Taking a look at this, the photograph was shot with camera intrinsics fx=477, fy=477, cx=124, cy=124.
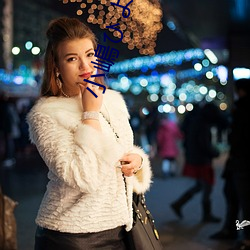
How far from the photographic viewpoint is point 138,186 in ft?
6.24

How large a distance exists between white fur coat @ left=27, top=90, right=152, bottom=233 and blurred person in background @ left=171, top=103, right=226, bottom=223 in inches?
144

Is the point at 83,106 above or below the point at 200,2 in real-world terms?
below

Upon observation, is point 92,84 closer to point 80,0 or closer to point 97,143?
point 97,143

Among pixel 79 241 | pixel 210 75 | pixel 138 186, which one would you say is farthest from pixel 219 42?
pixel 79 241

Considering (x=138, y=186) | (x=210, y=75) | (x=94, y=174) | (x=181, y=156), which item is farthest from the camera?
(x=181, y=156)

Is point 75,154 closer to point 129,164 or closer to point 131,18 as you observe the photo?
point 129,164

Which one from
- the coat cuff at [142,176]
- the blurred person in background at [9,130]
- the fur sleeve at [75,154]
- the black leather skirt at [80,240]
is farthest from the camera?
the blurred person in background at [9,130]

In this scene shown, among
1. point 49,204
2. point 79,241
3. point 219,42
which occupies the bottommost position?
point 79,241

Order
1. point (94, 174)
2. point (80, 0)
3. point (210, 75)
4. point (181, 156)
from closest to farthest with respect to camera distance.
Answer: point (94, 174)
point (80, 0)
point (210, 75)
point (181, 156)

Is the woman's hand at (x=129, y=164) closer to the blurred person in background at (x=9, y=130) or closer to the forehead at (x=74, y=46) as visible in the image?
the forehead at (x=74, y=46)

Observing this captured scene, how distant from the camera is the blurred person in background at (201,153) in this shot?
5.37m

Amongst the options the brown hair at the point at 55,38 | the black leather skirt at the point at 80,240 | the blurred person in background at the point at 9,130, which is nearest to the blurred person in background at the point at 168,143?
the blurred person in background at the point at 9,130

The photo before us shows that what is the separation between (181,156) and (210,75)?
7.53m

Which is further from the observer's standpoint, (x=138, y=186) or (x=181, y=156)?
(x=181, y=156)
